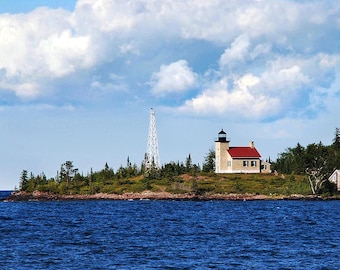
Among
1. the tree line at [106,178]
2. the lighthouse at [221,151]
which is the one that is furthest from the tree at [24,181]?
the lighthouse at [221,151]

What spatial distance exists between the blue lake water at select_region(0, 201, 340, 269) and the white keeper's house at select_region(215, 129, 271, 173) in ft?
203

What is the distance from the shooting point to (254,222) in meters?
75.4

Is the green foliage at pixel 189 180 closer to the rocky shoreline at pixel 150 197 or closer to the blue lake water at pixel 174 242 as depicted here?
the rocky shoreline at pixel 150 197

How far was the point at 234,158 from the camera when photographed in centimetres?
14838

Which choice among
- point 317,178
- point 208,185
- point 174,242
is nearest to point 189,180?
point 208,185

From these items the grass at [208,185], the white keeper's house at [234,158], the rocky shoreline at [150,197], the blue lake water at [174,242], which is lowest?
the blue lake water at [174,242]

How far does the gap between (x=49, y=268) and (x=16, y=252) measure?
28.9ft

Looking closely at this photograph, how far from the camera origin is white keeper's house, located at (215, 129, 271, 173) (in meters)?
149

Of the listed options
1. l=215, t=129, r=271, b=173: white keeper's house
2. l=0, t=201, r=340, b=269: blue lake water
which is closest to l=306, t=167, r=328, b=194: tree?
l=215, t=129, r=271, b=173: white keeper's house

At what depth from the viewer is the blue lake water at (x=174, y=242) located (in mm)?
42219

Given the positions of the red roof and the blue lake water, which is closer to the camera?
the blue lake water

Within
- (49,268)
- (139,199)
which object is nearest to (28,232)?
(49,268)

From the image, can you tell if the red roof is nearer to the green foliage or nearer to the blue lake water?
the green foliage

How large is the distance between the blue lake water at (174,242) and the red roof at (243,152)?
61681 millimetres
